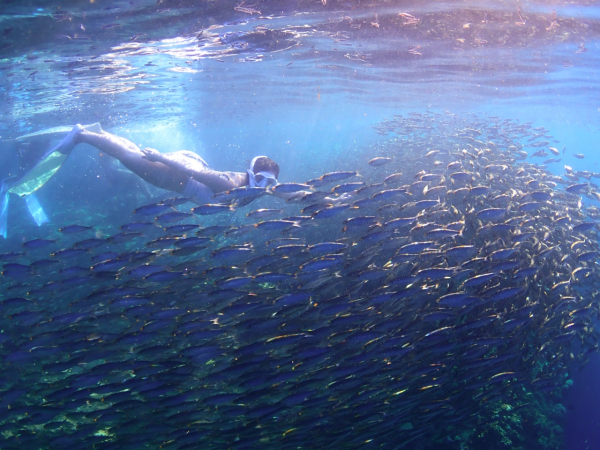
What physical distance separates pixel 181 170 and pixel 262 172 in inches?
86.8

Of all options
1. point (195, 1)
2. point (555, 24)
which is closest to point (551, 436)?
point (555, 24)

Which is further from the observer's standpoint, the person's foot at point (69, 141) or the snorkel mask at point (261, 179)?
the person's foot at point (69, 141)

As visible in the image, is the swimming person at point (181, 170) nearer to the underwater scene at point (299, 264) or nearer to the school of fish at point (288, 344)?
the underwater scene at point (299, 264)

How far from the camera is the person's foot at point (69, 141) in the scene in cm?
1161

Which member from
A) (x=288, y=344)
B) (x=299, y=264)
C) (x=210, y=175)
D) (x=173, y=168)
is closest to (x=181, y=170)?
(x=173, y=168)

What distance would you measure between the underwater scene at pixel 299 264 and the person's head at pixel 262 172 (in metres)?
0.04

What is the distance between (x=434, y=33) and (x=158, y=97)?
19.9 metres

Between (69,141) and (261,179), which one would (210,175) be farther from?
(69,141)

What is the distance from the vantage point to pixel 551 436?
1004cm

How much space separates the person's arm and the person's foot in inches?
191

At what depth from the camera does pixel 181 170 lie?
8.54 metres

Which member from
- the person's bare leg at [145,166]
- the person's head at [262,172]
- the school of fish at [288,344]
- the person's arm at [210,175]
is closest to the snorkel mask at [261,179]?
the person's head at [262,172]

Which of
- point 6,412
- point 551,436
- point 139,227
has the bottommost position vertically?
point 551,436

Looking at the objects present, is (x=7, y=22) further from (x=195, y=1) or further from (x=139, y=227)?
(x=139, y=227)
